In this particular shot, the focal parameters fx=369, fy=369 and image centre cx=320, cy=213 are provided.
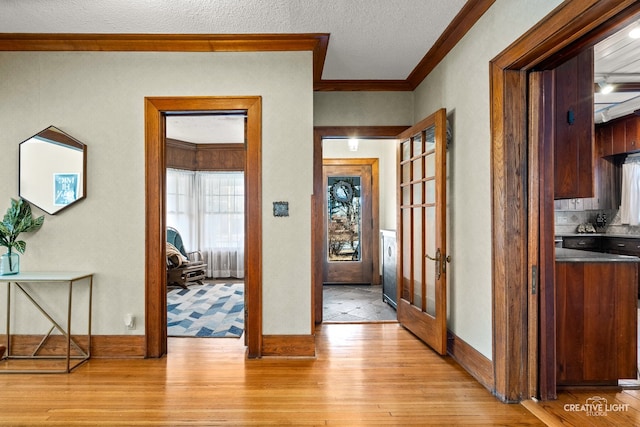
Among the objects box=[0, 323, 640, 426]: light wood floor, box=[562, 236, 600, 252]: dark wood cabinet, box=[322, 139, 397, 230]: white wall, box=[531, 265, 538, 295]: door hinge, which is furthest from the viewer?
box=[322, 139, 397, 230]: white wall

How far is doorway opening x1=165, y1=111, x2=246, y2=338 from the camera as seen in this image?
6.21 metres

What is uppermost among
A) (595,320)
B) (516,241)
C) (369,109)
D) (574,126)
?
(369,109)

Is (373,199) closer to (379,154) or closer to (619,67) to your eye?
(379,154)

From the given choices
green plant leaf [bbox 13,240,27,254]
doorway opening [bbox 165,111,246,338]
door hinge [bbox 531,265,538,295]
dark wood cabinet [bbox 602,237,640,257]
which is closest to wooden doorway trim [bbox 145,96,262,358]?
green plant leaf [bbox 13,240,27,254]

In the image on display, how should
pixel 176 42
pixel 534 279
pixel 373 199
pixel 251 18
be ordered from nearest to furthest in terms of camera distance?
pixel 534 279
pixel 251 18
pixel 176 42
pixel 373 199

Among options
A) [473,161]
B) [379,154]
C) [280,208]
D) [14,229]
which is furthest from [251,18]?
[379,154]

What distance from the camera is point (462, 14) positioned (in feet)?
8.98

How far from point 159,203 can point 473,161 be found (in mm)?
2611

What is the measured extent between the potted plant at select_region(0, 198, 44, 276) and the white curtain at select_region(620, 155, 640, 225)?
756cm

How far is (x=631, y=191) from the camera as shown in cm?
562

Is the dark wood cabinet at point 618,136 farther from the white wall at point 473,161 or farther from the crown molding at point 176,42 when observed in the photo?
the crown molding at point 176,42

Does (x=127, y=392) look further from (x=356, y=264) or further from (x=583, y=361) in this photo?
(x=356, y=264)

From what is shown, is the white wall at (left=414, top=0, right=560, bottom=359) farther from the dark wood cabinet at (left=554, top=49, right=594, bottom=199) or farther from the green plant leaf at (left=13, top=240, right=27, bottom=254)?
the green plant leaf at (left=13, top=240, right=27, bottom=254)

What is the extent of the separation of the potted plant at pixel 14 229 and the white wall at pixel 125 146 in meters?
0.10
